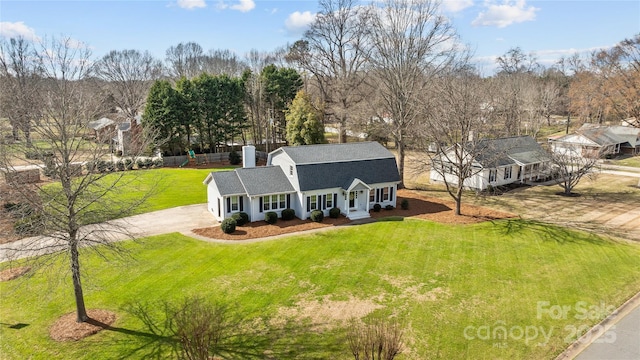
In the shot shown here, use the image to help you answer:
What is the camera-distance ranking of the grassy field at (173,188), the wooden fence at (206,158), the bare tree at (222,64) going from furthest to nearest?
1. the bare tree at (222,64)
2. the wooden fence at (206,158)
3. the grassy field at (173,188)

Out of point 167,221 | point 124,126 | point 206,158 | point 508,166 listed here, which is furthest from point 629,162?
point 124,126

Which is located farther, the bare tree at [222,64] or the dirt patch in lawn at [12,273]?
the bare tree at [222,64]

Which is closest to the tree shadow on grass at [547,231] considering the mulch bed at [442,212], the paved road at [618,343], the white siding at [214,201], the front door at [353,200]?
the mulch bed at [442,212]

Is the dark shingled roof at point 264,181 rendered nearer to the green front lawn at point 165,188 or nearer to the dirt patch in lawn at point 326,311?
the green front lawn at point 165,188

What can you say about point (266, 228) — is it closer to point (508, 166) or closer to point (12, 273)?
point (12, 273)

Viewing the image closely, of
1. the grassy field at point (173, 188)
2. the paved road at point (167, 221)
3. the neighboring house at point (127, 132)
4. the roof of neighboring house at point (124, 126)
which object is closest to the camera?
the paved road at point (167, 221)

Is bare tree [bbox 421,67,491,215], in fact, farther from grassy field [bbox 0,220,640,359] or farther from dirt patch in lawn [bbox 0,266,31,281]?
dirt patch in lawn [bbox 0,266,31,281]

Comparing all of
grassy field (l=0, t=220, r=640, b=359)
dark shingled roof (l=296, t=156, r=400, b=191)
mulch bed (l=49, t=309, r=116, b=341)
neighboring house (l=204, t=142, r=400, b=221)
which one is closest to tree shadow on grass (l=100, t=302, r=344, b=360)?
grassy field (l=0, t=220, r=640, b=359)
